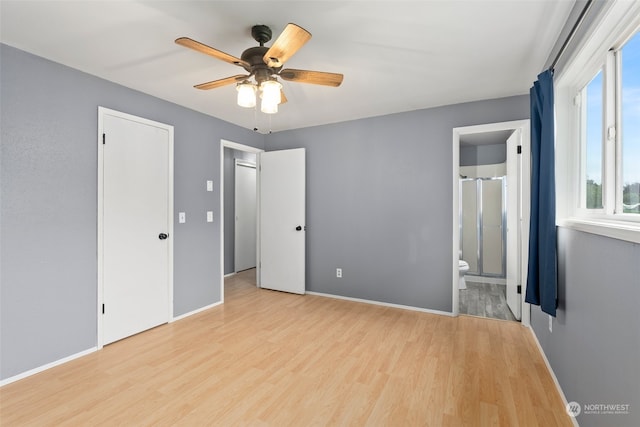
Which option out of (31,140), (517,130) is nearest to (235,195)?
(31,140)

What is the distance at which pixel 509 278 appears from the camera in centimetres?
A: 355

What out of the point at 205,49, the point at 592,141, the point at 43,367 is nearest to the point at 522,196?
the point at 592,141

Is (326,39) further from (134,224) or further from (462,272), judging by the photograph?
(462,272)

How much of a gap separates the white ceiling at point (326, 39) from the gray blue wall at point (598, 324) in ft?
4.67

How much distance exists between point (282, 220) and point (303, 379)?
2.56m

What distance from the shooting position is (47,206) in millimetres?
2338

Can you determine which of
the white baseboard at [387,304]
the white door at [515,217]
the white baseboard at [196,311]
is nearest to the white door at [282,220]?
the white baseboard at [387,304]

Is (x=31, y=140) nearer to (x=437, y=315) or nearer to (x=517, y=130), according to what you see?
(x=437, y=315)

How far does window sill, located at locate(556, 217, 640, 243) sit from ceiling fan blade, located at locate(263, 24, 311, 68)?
65.6 inches

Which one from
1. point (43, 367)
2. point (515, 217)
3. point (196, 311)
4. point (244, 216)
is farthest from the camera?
point (244, 216)

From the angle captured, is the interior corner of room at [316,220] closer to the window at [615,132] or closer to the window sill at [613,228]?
the window sill at [613,228]

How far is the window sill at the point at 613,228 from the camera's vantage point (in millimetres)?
1148

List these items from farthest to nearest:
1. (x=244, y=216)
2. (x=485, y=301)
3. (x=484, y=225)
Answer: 1. (x=244, y=216)
2. (x=484, y=225)
3. (x=485, y=301)

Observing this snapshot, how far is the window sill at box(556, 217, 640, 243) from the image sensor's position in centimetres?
115
